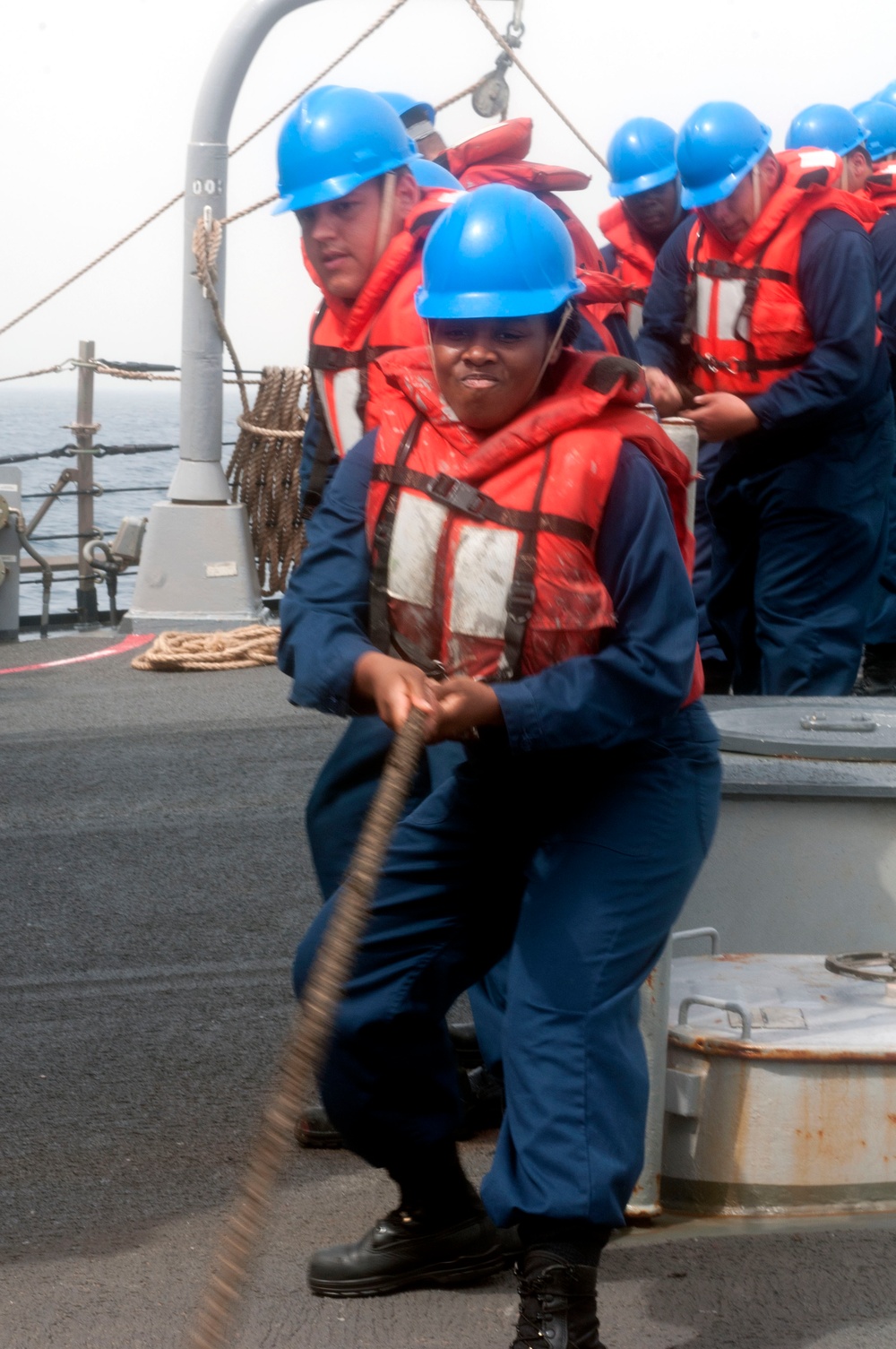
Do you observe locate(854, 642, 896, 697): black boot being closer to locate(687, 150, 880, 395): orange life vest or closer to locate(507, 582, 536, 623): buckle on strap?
locate(687, 150, 880, 395): orange life vest

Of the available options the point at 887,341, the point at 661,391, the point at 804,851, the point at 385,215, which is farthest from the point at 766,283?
the point at 804,851

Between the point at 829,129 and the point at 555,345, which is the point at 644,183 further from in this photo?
the point at 555,345

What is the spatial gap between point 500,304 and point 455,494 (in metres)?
0.27

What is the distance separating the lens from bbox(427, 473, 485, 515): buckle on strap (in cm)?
254

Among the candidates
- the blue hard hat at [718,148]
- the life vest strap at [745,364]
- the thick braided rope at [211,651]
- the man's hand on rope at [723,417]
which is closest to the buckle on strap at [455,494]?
the man's hand on rope at [723,417]

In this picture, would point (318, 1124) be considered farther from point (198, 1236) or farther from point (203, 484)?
point (203, 484)

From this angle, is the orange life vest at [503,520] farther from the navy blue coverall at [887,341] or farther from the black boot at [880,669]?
the black boot at [880,669]

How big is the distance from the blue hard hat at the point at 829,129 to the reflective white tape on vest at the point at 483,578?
216 inches

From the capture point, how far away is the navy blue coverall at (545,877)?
247cm

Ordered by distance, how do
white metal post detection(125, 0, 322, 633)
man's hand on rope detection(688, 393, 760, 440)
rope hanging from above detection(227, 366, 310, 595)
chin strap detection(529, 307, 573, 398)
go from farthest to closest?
rope hanging from above detection(227, 366, 310, 595)
white metal post detection(125, 0, 322, 633)
man's hand on rope detection(688, 393, 760, 440)
chin strap detection(529, 307, 573, 398)

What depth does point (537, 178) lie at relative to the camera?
187 inches

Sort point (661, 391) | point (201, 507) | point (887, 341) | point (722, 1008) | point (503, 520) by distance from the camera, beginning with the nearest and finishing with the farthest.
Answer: point (503, 520)
point (722, 1008)
point (661, 391)
point (887, 341)
point (201, 507)

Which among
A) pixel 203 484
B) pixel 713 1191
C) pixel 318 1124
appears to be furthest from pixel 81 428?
pixel 713 1191

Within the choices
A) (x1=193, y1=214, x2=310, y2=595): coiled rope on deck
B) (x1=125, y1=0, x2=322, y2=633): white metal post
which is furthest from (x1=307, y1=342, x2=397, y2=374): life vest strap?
(x1=193, y1=214, x2=310, y2=595): coiled rope on deck
